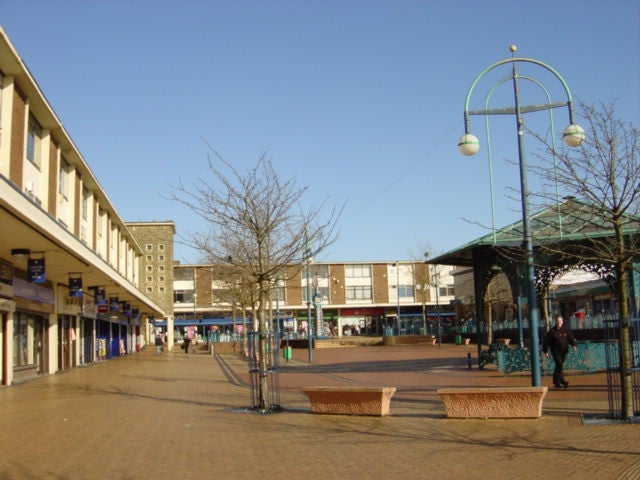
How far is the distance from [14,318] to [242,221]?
11896mm

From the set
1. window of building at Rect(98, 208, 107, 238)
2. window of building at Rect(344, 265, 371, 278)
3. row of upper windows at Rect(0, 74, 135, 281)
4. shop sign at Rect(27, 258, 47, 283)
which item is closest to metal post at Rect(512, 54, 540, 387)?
row of upper windows at Rect(0, 74, 135, 281)

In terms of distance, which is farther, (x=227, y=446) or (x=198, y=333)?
(x=198, y=333)

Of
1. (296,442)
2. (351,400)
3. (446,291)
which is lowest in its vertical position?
(296,442)

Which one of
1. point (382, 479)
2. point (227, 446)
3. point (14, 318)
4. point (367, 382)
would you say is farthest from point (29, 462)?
point (14, 318)

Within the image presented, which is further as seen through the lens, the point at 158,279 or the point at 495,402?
the point at 158,279

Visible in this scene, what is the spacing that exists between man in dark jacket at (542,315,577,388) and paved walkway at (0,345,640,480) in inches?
30.8

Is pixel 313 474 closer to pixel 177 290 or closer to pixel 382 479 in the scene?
pixel 382 479

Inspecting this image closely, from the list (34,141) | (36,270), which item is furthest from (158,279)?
(36,270)

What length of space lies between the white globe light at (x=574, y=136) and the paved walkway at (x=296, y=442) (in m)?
4.48

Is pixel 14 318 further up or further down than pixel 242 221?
further down

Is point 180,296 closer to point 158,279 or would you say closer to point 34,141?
point 158,279

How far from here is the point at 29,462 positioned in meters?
8.74

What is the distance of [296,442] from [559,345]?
9307 mm

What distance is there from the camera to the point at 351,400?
12.4 m
